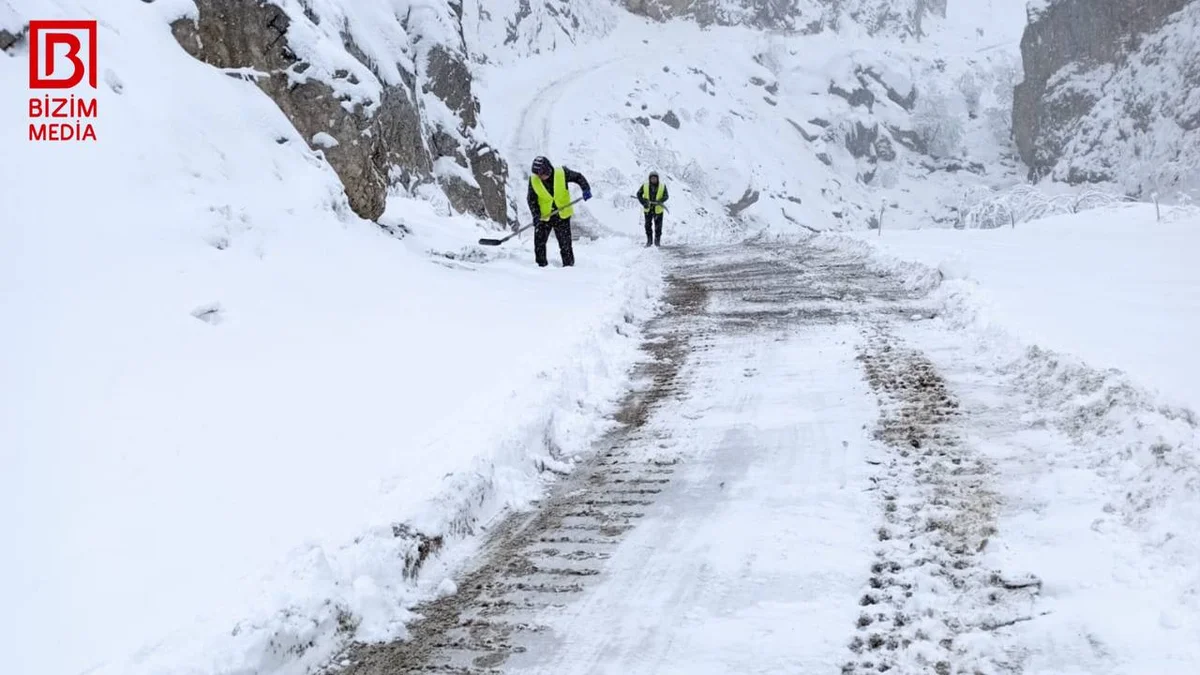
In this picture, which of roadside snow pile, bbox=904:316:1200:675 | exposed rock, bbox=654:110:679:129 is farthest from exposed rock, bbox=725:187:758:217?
roadside snow pile, bbox=904:316:1200:675

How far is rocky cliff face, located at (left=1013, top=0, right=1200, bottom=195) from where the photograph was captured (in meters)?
47.8

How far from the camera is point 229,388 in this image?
537 cm

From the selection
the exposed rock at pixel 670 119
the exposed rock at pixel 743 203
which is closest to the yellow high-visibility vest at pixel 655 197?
the exposed rock at pixel 743 203

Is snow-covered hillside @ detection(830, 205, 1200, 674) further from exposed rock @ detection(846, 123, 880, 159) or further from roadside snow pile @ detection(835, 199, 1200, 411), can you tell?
exposed rock @ detection(846, 123, 880, 159)

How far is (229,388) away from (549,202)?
8.09 meters

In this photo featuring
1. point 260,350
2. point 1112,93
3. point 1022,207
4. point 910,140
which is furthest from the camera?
point 910,140

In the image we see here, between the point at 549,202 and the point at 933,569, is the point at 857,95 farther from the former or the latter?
the point at 933,569

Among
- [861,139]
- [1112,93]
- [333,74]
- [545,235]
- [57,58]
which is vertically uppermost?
[1112,93]

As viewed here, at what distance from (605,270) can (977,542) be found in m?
9.96

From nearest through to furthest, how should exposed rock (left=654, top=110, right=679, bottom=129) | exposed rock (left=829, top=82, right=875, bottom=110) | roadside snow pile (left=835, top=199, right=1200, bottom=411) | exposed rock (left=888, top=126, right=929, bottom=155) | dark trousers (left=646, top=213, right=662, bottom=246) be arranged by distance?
roadside snow pile (left=835, top=199, right=1200, bottom=411)
dark trousers (left=646, top=213, right=662, bottom=246)
exposed rock (left=654, top=110, right=679, bottom=129)
exposed rock (left=829, top=82, right=875, bottom=110)
exposed rock (left=888, top=126, right=929, bottom=155)

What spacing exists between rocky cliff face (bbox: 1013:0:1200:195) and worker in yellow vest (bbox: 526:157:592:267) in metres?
43.8

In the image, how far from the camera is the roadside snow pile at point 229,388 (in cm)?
328

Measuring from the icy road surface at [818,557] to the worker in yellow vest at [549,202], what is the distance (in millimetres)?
7103

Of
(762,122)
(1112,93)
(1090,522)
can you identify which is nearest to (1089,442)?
(1090,522)
